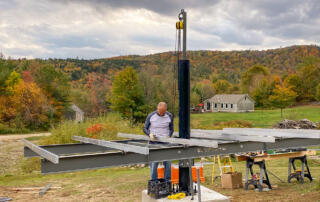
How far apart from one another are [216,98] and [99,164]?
56.4 meters

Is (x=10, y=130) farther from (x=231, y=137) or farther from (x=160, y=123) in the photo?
(x=231, y=137)

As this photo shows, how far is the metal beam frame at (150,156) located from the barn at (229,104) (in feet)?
171

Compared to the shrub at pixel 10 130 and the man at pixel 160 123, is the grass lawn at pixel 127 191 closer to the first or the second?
the man at pixel 160 123

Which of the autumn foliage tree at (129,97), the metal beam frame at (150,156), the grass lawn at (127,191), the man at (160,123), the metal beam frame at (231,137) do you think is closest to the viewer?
the metal beam frame at (150,156)

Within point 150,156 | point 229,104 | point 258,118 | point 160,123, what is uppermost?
point 229,104

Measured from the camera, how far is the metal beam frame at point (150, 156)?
456cm

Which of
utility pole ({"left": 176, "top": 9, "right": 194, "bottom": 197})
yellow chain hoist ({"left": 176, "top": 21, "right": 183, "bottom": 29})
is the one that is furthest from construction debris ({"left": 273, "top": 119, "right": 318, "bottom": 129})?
yellow chain hoist ({"left": 176, "top": 21, "right": 183, "bottom": 29})

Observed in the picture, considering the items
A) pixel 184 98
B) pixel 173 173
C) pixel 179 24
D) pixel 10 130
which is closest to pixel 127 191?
pixel 173 173

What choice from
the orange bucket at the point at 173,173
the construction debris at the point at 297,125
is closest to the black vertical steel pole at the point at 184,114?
the orange bucket at the point at 173,173

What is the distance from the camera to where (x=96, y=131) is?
822 inches

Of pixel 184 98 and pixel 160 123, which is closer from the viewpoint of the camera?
pixel 184 98

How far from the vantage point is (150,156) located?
5.22 meters

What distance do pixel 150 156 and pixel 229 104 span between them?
55.7 meters

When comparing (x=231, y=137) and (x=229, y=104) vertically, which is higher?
(x=229, y=104)
